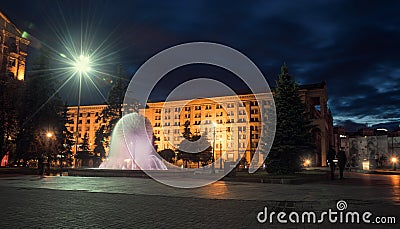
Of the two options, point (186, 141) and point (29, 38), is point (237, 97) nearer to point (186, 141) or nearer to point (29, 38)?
point (186, 141)

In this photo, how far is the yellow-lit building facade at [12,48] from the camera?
59531 millimetres

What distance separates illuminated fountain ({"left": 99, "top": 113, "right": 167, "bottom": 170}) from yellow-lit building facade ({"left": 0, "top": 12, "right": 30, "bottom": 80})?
36.0 meters

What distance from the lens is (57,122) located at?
3878 centimetres

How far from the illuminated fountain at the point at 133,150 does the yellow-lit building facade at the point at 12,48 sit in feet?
118

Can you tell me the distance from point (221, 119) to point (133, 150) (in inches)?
2858

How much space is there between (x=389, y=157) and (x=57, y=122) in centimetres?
7921

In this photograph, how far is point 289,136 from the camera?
23703 mm

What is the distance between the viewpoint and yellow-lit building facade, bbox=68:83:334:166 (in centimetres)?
9194

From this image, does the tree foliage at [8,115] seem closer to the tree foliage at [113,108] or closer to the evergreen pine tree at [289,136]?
the tree foliage at [113,108]

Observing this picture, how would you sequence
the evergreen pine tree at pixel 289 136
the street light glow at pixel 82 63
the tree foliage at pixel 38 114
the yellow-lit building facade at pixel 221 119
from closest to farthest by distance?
1. the evergreen pine tree at pixel 289 136
2. the street light glow at pixel 82 63
3. the tree foliage at pixel 38 114
4. the yellow-lit building facade at pixel 221 119

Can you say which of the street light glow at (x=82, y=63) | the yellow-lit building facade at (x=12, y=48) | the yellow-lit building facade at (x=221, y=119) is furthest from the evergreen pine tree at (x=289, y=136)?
the yellow-lit building facade at (x=221, y=119)

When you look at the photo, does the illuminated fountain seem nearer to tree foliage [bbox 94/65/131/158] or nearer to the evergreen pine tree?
tree foliage [bbox 94/65/131/158]

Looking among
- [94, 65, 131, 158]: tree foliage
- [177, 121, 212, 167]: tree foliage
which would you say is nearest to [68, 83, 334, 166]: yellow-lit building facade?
[177, 121, 212, 167]: tree foliage

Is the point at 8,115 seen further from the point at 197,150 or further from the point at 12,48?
the point at 12,48
